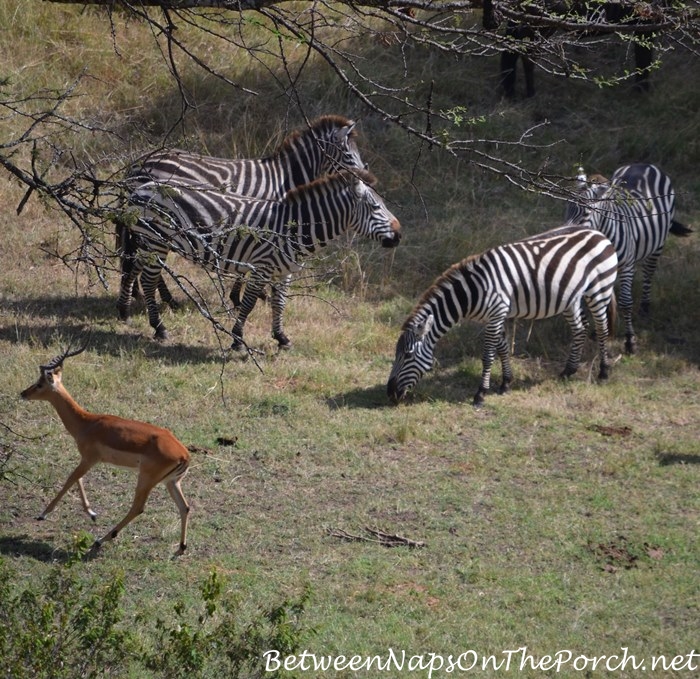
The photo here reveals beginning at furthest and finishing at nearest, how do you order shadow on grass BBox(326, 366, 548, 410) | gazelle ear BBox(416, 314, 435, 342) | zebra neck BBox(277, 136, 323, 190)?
zebra neck BBox(277, 136, 323, 190), gazelle ear BBox(416, 314, 435, 342), shadow on grass BBox(326, 366, 548, 410)

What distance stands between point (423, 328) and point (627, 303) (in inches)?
117

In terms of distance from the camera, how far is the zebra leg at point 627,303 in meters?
11.2

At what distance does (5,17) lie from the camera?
1556 centimetres

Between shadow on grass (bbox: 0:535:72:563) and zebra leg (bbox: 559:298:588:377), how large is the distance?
18.1 ft

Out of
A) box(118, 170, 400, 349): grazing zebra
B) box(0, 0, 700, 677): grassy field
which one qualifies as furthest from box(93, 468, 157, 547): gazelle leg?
box(118, 170, 400, 349): grazing zebra

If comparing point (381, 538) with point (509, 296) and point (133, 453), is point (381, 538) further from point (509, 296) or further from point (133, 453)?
point (509, 296)

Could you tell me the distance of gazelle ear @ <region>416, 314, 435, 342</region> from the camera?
Result: 970 centimetres

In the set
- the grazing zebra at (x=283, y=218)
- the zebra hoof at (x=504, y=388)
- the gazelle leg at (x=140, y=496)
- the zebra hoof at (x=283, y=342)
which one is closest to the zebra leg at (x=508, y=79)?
the grazing zebra at (x=283, y=218)

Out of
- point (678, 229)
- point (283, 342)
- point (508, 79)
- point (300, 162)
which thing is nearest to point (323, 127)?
point (300, 162)

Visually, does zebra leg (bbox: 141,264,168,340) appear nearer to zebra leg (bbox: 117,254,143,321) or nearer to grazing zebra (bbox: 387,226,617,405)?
zebra leg (bbox: 117,254,143,321)

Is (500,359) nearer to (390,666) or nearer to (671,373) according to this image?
(671,373)

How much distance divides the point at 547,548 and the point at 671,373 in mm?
4142

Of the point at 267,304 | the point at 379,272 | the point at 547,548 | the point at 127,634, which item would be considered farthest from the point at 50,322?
the point at 127,634

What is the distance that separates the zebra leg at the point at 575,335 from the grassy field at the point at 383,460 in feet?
0.63
